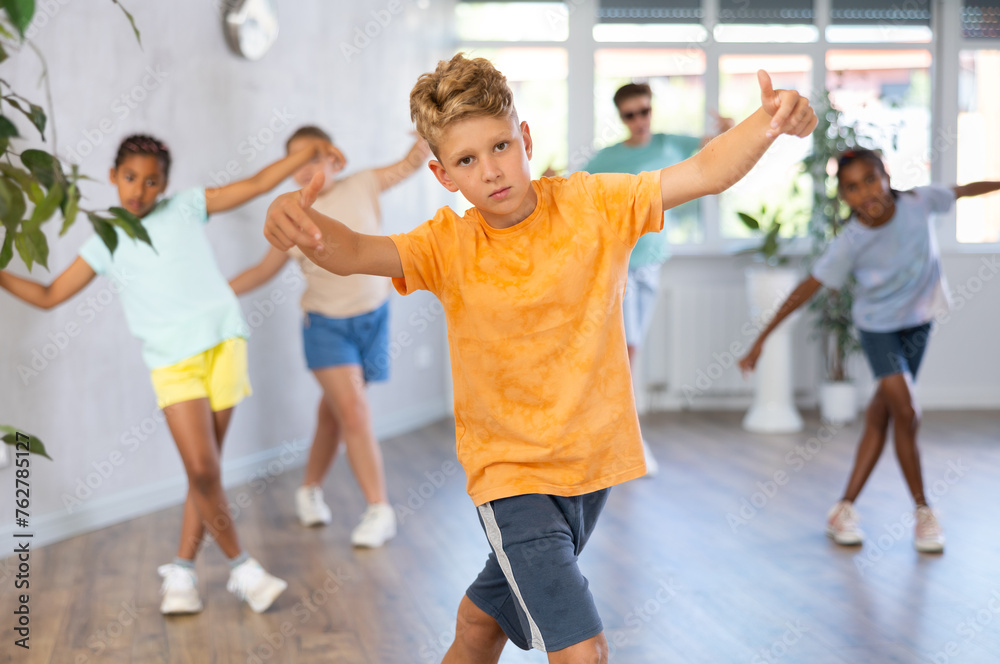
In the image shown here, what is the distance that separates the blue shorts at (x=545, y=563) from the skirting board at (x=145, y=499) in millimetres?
2359

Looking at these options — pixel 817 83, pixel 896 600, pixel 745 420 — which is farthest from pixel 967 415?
pixel 896 600

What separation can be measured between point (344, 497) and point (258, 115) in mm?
1747

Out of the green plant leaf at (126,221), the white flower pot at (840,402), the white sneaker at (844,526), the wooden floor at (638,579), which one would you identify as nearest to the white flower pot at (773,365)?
the white flower pot at (840,402)

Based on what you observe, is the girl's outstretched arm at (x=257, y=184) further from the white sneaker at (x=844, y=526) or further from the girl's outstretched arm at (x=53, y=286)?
the white sneaker at (x=844, y=526)

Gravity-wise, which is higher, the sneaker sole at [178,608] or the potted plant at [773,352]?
the potted plant at [773,352]

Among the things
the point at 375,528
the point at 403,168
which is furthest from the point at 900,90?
the point at 375,528

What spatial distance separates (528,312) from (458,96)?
35 centimetres

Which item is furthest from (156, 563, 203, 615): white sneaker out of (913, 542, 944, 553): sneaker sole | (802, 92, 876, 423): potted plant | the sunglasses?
(802, 92, 876, 423): potted plant

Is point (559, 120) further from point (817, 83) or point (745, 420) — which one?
point (745, 420)

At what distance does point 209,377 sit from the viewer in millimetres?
2648

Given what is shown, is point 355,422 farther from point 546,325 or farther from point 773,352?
point 773,352

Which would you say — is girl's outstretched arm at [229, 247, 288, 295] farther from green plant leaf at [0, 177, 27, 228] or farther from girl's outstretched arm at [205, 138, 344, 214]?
green plant leaf at [0, 177, 27, 228]
